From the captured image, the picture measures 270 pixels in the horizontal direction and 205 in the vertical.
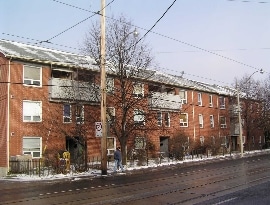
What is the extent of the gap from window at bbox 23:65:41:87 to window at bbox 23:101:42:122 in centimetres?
150

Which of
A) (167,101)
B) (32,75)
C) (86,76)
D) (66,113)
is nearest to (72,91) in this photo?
(86,76)

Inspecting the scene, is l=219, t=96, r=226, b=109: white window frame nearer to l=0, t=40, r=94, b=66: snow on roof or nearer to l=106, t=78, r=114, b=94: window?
l=0, t=40, r=94, b=66: snow on roof

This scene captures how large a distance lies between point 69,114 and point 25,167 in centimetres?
698

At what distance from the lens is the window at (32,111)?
2917 centimetres

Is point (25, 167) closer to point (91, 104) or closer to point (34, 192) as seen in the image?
point (91, 104)

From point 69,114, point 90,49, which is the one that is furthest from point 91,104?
point 90,49

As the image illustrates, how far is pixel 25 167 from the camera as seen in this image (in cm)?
2614

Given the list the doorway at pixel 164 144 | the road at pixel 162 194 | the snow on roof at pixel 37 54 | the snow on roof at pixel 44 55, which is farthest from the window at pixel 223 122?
the road at pixel 162 194

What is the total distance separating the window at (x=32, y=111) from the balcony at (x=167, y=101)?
10.9m

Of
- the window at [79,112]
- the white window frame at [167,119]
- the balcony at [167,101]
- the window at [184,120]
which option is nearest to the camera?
the window at [79,112]

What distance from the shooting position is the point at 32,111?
29.6 meters

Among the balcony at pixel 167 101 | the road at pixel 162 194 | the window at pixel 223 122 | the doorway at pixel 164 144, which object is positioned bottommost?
the road at pixel 162 194

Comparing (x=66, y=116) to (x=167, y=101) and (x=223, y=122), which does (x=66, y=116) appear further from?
(x=223, y=122)

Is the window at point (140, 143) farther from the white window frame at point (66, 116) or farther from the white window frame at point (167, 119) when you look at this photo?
the white window frame at point (66, 116)
